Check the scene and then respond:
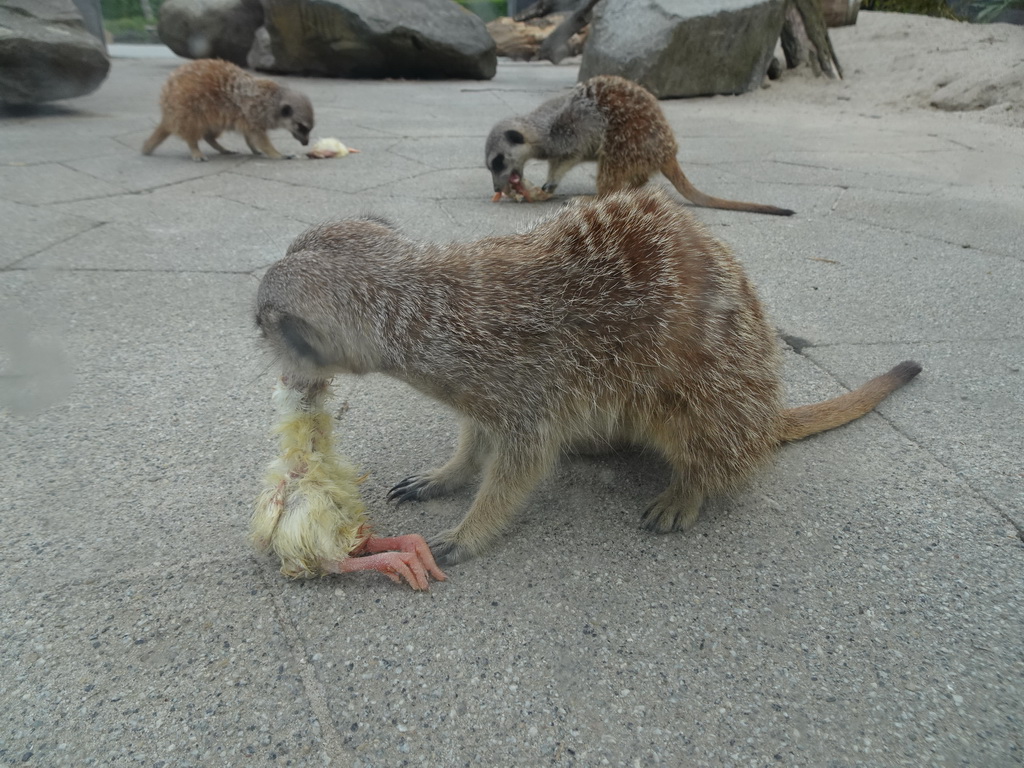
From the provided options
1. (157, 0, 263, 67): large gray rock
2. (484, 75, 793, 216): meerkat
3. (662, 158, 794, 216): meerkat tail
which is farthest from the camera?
(157, 0, 263, 67): large gray rock

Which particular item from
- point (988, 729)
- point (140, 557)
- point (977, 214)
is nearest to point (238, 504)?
point (140, 557)

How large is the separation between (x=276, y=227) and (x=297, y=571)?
128 inches

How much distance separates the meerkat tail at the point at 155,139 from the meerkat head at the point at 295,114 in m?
1.03

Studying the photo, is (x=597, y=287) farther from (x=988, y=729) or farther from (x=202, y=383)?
(x=202, y=383)

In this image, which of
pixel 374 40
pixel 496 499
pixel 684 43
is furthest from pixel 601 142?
pixel 374 40

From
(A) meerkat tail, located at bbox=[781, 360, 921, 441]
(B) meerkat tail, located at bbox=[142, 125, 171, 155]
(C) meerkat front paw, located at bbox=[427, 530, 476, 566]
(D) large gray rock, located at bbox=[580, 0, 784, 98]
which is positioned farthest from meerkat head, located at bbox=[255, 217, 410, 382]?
(D) large gray rock, located at bbox=[580, 0, 784, 98]

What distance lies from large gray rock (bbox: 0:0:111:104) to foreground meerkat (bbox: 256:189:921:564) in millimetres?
7202

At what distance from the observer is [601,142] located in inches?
205

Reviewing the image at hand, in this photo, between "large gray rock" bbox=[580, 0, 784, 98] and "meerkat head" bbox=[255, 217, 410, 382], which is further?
"large gray rock" bbox=[580, 0, 784, 98]

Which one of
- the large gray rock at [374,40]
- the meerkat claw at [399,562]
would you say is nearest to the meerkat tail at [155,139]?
the meerkat claw at [399,562]

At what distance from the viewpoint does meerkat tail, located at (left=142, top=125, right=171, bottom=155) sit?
6.33m

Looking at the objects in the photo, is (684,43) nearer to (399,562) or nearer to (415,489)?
(415,489)

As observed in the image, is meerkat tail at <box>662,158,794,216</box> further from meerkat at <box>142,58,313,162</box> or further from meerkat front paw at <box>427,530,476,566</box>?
meerkat front paw at <box>427,530,476,566</box>

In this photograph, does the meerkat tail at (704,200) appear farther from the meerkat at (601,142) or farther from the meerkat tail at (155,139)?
the meerkat tail at (155,139)
